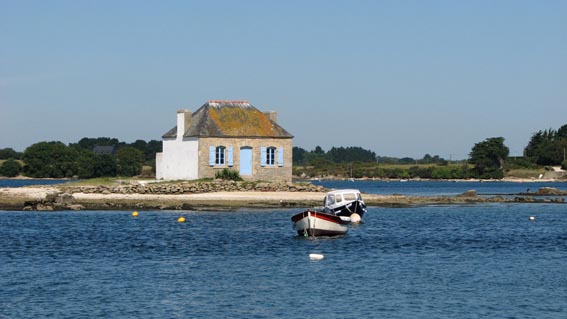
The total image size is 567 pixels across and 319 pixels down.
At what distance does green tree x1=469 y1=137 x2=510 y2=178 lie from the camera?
17062 cm

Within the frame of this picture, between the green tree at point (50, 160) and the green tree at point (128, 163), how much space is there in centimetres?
861

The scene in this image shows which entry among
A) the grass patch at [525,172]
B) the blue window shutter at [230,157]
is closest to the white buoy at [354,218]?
the blue window shutter at [230,157]

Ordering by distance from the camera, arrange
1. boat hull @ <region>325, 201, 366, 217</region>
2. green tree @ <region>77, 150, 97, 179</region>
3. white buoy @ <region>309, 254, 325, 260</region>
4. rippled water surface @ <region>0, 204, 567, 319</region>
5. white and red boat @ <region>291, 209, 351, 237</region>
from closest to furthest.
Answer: rippled water surface @ <region>0, 204, 567, 319</region> → white buoy @ <region>309, 254, 325, 260</region> → white and red boat @ <region>291, 209, 351, 237</region> → boat hull @ <region>325, 201, 366, 217</region> → green tree @ <region>77, 150, 97, 179</region>

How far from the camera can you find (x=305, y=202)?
6562 centimetres

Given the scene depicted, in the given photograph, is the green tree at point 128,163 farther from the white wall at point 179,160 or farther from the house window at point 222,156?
the house window at point 222,156

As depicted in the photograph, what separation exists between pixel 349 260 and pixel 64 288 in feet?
40.0

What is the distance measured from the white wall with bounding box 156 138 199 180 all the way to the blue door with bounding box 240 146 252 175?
141 inches

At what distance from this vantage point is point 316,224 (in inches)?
1741

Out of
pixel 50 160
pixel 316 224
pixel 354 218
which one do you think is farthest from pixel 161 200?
pixel 50 160

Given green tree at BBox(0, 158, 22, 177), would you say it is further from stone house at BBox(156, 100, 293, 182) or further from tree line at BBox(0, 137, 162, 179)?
stone house at BBox(156, 100, 293, 182)

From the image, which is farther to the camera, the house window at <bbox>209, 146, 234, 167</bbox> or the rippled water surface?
the house window at <bbox>209, 146, 234, 167</bbox>

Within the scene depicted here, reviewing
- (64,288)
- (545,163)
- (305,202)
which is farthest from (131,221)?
(545,163)

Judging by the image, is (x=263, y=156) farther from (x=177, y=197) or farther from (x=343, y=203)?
(x=343, y=203)

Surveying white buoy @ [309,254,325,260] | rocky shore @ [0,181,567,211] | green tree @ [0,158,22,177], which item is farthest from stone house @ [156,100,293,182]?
green tree @ [0,158,22,177]
